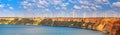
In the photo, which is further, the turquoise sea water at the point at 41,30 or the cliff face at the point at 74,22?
the turquoise sea water at the point at 41,30

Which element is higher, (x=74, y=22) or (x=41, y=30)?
(x=74, y=22)

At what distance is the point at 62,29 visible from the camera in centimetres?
1005

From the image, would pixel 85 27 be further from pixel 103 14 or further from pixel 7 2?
pixel 7 2

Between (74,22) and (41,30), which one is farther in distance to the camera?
(41,30)

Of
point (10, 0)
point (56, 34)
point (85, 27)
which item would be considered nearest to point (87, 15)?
point (85, 27)

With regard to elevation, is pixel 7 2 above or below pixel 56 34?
above

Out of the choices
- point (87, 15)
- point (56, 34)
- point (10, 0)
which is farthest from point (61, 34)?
point (10, 0)

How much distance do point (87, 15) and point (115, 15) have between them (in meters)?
0.67

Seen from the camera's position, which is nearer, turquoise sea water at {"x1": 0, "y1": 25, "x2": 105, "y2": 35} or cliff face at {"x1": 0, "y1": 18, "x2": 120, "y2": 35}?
cliff face at {"x1": 0, "y1": 18, "x2": 120, "y2": 35}

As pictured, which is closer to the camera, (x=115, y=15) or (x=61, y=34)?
(x=115, y=15)

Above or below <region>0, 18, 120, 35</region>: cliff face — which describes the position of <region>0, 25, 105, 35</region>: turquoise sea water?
below

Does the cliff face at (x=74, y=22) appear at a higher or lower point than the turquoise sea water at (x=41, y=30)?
higher

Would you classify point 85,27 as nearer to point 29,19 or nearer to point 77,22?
point 77,22

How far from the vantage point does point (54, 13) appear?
379 inches
